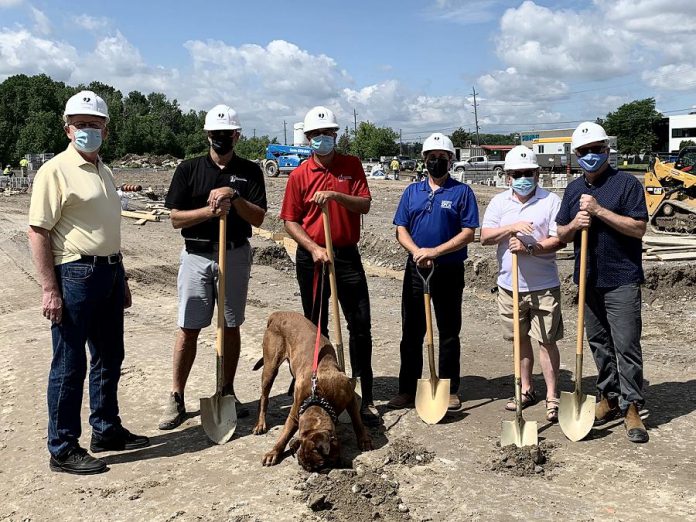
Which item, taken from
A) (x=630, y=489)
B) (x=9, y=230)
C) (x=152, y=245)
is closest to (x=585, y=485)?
(x=630, y=489)

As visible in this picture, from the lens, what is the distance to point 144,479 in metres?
4.52

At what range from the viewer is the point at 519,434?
4875mm

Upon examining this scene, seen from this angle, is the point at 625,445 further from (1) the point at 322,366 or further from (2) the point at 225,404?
(2) the point at 225,404

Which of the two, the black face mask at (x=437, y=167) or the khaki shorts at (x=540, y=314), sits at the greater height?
the black face mask at (x=437, y=167)

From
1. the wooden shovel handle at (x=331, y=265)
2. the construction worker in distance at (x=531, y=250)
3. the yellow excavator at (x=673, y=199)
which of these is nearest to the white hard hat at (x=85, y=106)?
the wooden shovel handle at (x=331, y=265)

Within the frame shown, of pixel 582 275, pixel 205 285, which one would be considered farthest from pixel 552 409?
pixel 205 285

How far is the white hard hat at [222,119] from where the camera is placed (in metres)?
5.14

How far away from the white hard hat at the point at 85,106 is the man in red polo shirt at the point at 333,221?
59.4 inches

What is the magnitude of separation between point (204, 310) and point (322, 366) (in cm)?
122

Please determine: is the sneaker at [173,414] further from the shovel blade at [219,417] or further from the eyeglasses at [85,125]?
the eyeglasses at [85,125]

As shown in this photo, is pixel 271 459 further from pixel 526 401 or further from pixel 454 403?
pixel 526 401

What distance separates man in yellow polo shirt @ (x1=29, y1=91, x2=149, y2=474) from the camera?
4336mm

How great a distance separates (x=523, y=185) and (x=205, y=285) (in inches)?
107

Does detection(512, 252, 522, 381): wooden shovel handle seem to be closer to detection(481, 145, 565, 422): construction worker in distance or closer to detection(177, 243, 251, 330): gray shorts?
detection(481, 145, 565, 422): construction worker in distance
